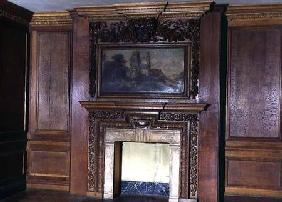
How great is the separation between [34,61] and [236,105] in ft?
10.4

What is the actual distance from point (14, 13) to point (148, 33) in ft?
6.46

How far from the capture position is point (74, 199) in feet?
17.5

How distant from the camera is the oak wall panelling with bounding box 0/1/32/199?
5270mm

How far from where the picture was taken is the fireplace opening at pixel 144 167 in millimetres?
5852

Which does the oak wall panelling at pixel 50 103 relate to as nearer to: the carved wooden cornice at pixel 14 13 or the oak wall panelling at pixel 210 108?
the carved wooden cornice at pixel 14 13

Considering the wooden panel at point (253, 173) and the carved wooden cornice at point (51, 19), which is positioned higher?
the carved wooden cornice at point (51, 19)

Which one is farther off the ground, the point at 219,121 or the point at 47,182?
the point at 219,121

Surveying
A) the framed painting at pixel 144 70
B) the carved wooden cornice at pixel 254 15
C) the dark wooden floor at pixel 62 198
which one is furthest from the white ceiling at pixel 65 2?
the dark wooden floor at pixel 62 198

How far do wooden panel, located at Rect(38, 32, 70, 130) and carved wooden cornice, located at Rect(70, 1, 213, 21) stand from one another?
0.69 m

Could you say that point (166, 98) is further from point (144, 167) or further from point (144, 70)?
point (144, 167)

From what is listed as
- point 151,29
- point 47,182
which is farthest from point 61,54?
point 47,182

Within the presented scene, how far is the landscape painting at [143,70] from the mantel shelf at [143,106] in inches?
9.7

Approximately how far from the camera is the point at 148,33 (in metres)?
5.38

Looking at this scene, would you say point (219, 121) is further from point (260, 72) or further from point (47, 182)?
point (47, 182)
